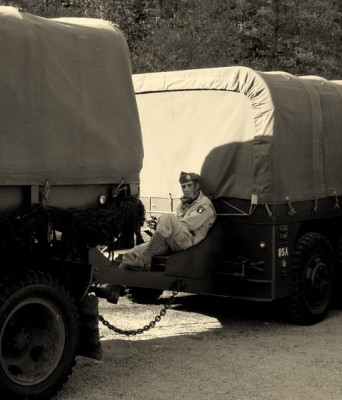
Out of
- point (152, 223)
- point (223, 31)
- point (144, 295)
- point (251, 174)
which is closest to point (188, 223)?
point (251, 174)

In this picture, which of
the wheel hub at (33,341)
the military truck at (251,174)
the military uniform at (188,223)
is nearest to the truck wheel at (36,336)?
the wheel hub at (33,341)

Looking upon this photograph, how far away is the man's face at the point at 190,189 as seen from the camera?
9.09m

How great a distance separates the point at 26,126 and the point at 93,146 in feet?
2.41

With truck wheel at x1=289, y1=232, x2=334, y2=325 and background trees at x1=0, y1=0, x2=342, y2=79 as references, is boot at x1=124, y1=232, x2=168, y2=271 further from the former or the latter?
background trees at x1=0, y1=0, x2=342, y2=79

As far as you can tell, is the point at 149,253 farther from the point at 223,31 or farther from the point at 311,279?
the point at 223,31

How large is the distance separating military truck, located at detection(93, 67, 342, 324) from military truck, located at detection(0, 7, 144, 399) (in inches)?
62.1

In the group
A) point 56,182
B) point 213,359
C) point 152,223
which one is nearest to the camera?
point 56,182

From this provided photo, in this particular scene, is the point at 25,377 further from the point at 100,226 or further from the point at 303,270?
the point at 303,270

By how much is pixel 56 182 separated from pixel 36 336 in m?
1.17

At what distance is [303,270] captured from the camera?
9.51 metres

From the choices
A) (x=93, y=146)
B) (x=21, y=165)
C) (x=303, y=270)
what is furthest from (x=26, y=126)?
(x=303, y=270)

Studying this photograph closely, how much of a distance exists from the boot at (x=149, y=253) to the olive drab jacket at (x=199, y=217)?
0.34 metres

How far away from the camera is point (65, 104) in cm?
668

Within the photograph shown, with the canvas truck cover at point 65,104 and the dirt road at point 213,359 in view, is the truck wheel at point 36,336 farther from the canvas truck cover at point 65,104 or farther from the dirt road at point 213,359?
the canvas truck cover at point 65,104
